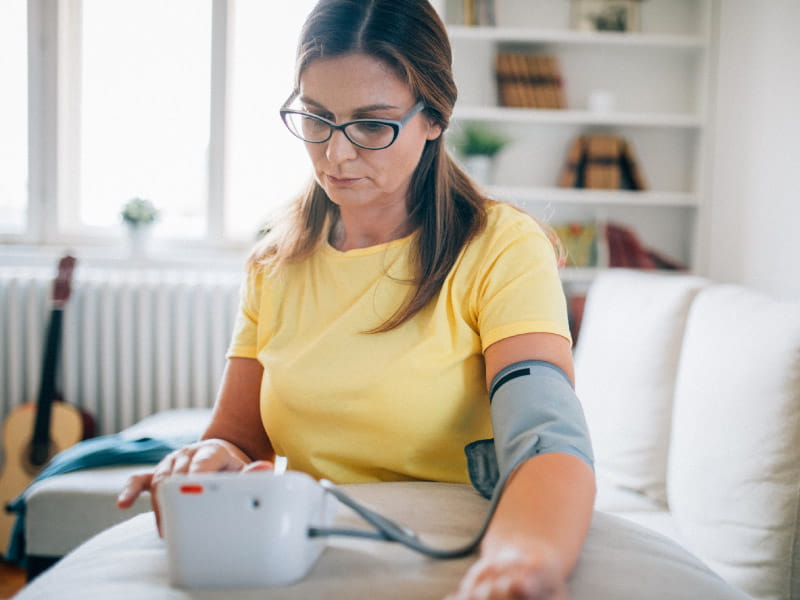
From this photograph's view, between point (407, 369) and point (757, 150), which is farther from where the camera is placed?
point (757, 150)

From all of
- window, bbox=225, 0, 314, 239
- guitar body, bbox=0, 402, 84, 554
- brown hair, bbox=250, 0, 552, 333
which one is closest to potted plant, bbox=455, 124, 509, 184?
window, bbox=225, 0, 314, 239

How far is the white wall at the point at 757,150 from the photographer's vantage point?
2.23 meters

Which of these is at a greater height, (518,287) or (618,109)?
(618,109)

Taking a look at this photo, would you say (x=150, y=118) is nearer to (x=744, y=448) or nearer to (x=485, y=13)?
(x=485, y=13)

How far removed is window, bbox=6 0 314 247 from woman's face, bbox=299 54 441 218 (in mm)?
2186

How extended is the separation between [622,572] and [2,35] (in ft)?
10.8

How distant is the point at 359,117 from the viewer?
0.93 meters

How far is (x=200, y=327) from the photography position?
2.80 m

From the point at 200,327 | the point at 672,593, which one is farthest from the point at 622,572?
the point at 200,327

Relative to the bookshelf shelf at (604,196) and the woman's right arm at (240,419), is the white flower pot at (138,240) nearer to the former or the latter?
the bookshelf shelf at (604,196)

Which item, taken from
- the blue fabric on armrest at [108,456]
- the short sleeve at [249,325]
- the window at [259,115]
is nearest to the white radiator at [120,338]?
the window at [259,115]

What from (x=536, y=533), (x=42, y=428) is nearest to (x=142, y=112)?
(x=42, y=428)


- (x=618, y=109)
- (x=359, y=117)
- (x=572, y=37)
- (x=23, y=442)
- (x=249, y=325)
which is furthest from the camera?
(x=618, y=109)

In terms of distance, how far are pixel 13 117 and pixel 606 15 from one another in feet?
7.93
